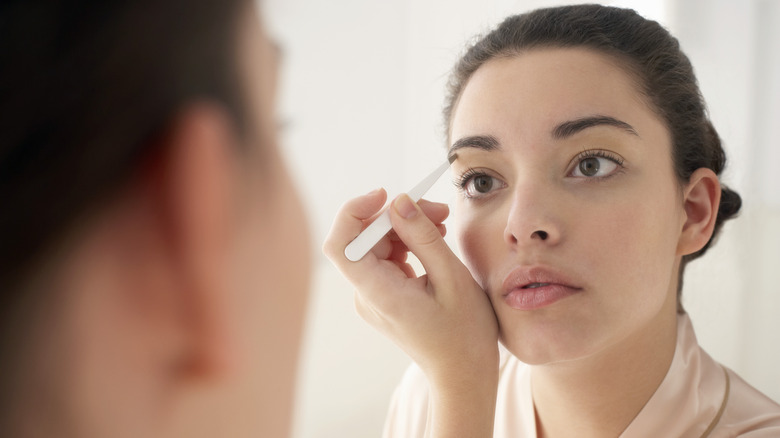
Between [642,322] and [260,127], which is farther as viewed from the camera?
[642,322]

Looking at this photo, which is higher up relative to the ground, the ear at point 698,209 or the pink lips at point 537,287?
the ear at point 698,209

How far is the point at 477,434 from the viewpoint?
2.68ft

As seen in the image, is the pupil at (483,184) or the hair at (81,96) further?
the pupil at (483,184)

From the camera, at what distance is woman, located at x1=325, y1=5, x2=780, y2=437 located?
82 cm

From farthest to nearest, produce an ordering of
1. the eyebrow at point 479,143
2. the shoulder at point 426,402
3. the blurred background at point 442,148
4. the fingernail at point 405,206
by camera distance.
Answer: the blurred background at point 442,148, the shoulder at point 426,402, the eyebrow at point 479,143, the fingernail at point 405,206

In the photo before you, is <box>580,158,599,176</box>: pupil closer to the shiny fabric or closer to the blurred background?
the shiny fabric

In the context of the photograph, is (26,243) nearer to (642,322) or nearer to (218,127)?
(218,127)

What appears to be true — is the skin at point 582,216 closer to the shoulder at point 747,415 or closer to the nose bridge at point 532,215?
the nose bridge at point 532,215

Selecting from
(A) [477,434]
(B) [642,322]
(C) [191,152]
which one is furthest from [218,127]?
(B) [642,322]

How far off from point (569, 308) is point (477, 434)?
0.20 metres

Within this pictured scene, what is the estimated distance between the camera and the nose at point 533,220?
2.66 feet

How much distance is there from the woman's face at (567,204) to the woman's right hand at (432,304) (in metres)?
0.06

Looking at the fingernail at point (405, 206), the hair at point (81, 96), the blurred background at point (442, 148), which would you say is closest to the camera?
the hair at point (81, 96)

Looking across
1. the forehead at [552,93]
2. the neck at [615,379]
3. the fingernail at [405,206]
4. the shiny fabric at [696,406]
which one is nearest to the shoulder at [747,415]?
the shiny fabric at [696,406]
